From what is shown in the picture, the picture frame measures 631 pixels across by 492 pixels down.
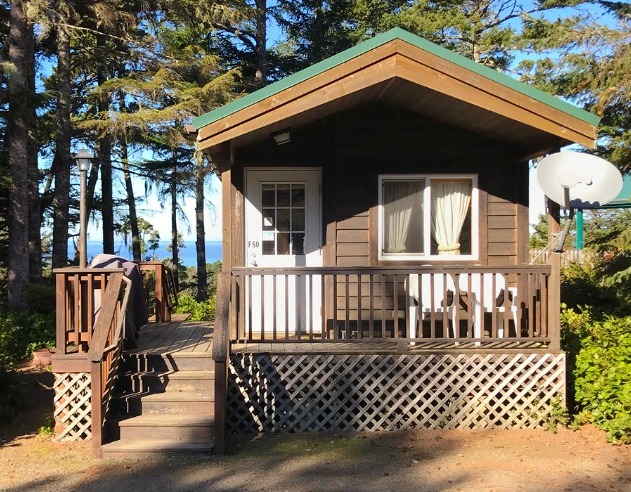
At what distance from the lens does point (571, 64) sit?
11.2 m

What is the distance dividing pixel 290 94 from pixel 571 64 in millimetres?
7072

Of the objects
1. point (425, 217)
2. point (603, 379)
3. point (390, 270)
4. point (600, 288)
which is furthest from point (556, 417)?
point (600, 288)

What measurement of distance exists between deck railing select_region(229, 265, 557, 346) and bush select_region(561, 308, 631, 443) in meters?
0.43

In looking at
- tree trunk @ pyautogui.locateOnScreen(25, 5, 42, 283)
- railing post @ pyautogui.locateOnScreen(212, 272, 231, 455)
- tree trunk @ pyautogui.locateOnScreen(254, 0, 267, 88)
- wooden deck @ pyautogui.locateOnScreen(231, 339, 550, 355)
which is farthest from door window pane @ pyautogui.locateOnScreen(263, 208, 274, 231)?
tree trunk @ pyautogui.locateOnScreen(254, 0, 267, 88)

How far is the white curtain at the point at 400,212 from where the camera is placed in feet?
26.1

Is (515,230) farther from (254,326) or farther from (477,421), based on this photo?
(254,326)

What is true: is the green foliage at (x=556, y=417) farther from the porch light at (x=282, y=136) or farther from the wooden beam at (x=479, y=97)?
the porch light at (x=282, y=136)

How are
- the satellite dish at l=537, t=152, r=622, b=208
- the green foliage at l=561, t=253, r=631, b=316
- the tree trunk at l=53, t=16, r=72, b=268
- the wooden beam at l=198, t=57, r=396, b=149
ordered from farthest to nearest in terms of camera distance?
the tree trunk at l=53, t=16, r=72, b=268
the green foliage at l=561, t=253, r=631, b=316
the wooden beam at l=198, t=57, r=396, b=149
the satellite dish at l=537, t=152, r=622, b=208

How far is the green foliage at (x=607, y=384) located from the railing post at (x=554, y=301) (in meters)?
0.29

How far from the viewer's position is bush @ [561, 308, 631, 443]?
567 centimetres

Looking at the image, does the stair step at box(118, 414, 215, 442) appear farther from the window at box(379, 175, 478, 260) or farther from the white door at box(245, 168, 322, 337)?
the window at box(379, 175, 478, 260)

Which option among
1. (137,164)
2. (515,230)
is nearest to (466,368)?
(515,230)

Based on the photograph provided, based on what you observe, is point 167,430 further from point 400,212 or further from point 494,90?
point 494,90

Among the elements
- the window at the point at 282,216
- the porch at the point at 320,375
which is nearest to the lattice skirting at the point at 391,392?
the porch at the point at 320,375
